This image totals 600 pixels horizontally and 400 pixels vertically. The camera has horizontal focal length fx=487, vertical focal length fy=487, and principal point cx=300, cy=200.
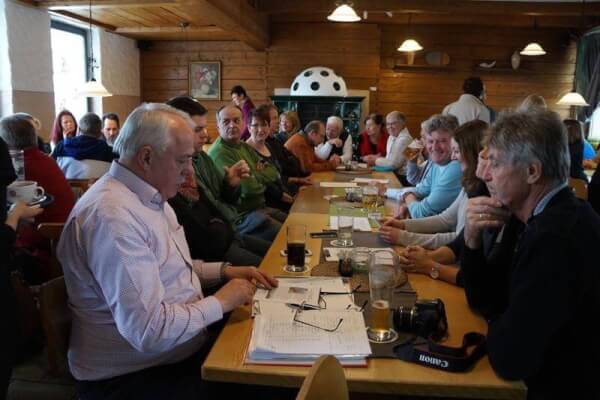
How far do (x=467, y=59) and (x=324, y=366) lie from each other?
7827 mm

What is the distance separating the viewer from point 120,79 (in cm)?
786

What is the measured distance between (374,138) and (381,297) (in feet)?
16.7

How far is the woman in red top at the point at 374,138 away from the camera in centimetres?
605

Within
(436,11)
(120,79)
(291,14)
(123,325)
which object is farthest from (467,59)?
(123,325)

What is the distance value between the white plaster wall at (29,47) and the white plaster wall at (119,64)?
1.60 metres

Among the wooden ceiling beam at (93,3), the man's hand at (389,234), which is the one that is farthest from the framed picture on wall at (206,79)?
the man's hand at (389,234)

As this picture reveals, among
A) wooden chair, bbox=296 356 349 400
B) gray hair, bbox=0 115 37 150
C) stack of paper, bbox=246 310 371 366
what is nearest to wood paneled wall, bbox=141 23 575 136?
gray hair, bbox=0 115 37 150

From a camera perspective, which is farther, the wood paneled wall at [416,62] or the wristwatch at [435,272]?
the wood paneled wall at [416,62]

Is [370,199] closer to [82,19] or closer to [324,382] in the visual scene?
[324,382]

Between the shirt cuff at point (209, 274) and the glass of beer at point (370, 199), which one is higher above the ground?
the glass of beer at point (370, 199)

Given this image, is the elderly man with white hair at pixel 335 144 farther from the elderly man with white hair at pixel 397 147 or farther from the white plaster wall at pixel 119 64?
the white plaster wall at pixel 119 64

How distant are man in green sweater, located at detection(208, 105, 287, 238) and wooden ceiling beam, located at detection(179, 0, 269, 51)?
1543mm

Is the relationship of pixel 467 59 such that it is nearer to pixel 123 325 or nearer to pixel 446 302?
pixel 446 302

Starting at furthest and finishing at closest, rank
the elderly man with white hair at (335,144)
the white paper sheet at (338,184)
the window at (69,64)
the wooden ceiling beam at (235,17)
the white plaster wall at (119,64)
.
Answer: the white plaster wall at (119,64) < the window at (69,64) < the elderly man with white hair at (335,144) < the wooden ceiling beam at (235,17) < the white paper sheet at (338,184)
